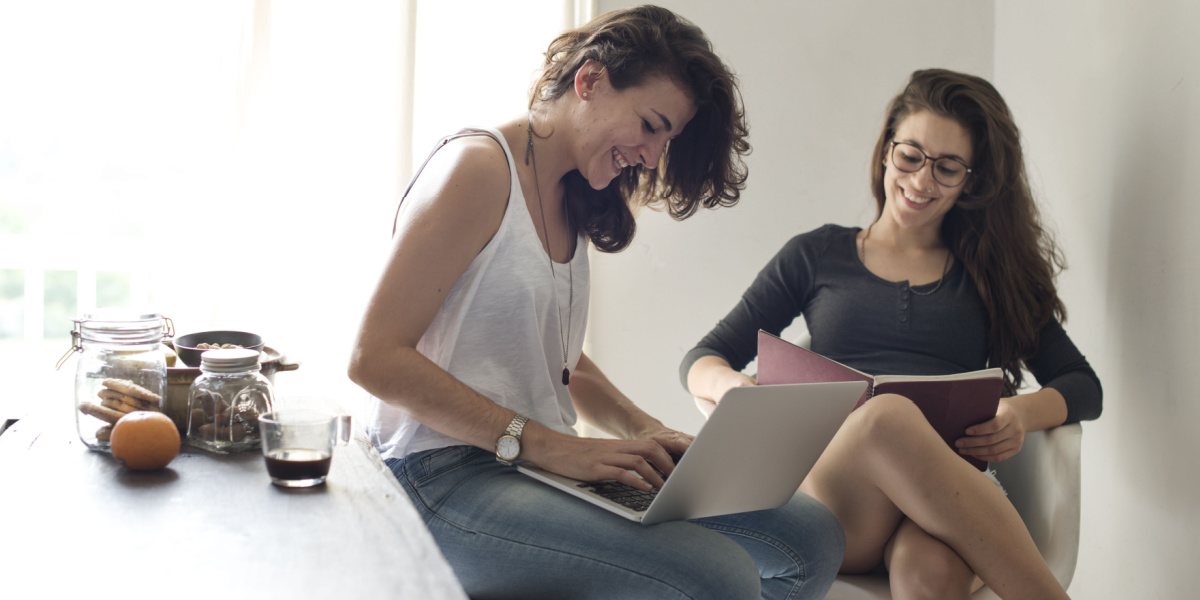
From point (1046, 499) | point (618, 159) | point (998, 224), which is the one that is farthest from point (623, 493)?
point (998, 224)

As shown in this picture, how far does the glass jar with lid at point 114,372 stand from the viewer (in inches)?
34.6

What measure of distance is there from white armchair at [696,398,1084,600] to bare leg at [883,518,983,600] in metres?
0.06

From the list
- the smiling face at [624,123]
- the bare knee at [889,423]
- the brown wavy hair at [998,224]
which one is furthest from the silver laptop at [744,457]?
the brown wavy hair at [998,224]

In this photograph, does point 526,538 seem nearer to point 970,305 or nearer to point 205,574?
point 205,574

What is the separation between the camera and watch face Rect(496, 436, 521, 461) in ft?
3.56

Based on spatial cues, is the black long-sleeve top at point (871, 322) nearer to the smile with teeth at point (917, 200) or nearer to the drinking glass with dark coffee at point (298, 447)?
the smile with teeth at point (917, 200)

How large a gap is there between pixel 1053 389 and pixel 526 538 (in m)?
1.07

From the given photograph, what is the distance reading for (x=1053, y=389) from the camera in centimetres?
156

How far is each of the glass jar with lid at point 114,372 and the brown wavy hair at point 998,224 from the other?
4.82 feet

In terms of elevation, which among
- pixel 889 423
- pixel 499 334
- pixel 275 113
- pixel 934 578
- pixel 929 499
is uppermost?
pixel 275 113

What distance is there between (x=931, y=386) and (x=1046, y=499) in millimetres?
318

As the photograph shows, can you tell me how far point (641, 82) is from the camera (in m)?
1.27

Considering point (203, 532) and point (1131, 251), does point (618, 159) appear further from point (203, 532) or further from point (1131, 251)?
point (1131, 251)

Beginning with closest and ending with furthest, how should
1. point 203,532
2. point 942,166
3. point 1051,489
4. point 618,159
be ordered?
point 203,532 < point 618,159 < point 1051,489 < point 942,166
